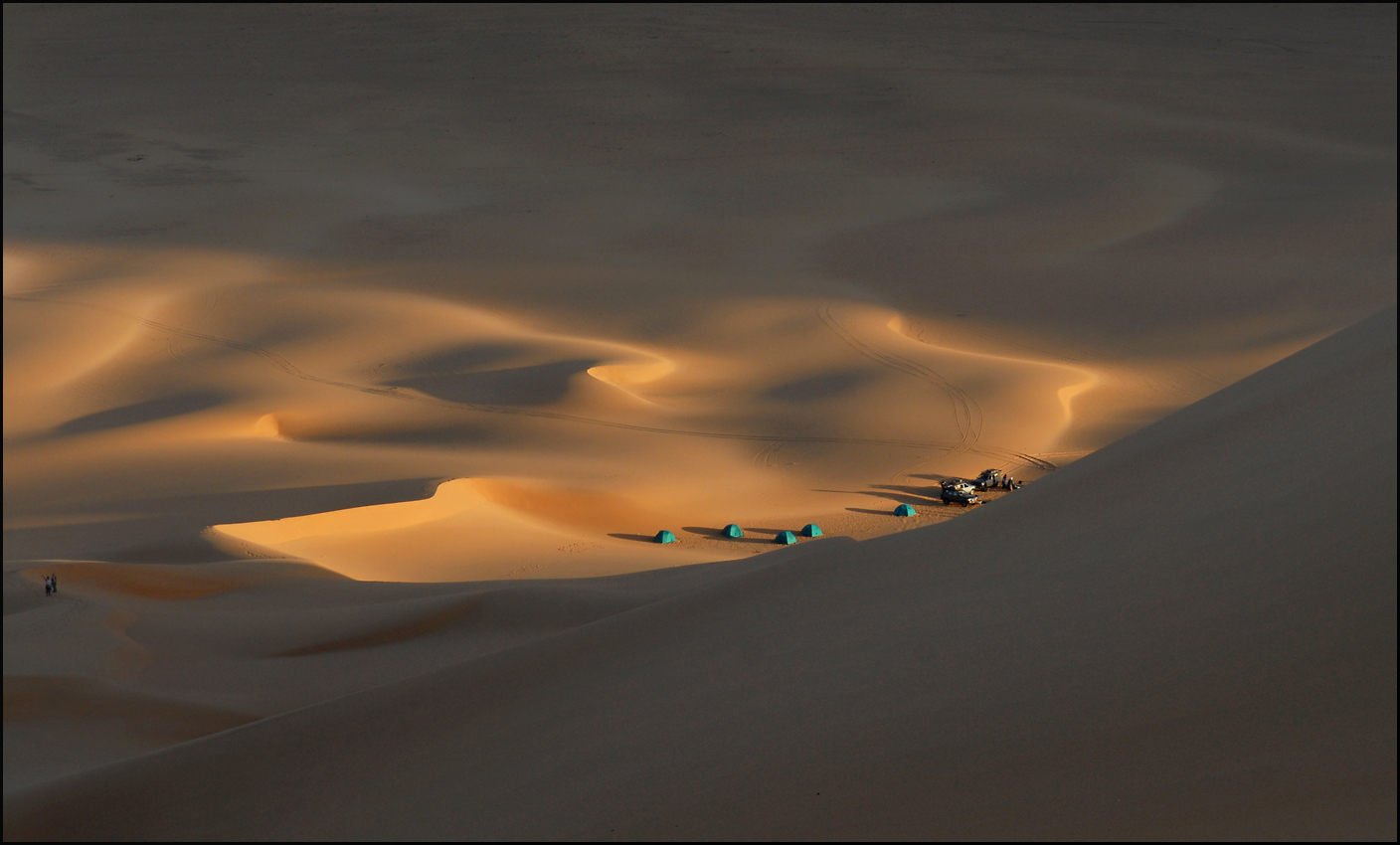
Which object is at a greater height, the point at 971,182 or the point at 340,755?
the point at 971,182

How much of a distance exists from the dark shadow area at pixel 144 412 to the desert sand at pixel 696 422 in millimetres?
110

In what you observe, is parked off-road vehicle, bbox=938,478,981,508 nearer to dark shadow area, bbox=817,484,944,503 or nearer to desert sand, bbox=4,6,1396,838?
dark shadow area, bbox=817,484,944,503

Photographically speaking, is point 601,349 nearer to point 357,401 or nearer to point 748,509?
point 357,401

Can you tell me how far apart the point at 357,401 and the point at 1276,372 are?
35.1 ft

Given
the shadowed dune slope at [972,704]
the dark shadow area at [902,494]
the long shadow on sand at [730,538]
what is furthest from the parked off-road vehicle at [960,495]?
the shadowed dune slope at [972,704]

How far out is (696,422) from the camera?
13.1m

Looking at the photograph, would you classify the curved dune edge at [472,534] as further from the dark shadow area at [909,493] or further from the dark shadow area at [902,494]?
the dark shadow area at [909,493]

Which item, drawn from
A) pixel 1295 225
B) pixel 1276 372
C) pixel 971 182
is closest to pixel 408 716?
pixel 1276 372

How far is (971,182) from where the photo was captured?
84.4ft

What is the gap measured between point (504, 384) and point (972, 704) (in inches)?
460

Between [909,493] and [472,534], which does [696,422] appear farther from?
[472,534]

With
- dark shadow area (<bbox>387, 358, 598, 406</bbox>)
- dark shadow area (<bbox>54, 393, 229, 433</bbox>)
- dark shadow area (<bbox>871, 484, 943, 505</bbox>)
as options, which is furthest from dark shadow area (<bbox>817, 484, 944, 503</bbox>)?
dark shadow area (<bbox>54, 393, 229, 433</bbox>)

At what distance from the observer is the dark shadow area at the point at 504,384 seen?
13430 mm

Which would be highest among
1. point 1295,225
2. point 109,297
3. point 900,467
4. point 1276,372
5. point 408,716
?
point 1295,225
